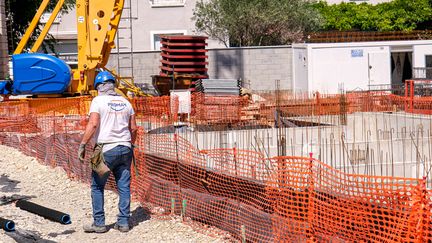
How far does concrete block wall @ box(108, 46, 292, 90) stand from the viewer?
31344 mm

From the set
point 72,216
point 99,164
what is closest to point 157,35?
point 72,216

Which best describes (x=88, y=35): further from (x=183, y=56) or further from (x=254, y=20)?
(x=254, y=20)

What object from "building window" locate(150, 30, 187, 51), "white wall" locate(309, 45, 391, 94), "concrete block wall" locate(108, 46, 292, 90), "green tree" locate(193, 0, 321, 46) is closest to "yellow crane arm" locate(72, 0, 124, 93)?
"concrete block wall" locate(108, 46, 292, 90)

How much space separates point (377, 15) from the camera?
3975 cm

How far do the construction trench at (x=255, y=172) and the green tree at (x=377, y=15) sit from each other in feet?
56.3

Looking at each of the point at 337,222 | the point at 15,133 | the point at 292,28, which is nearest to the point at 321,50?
the point at 292,28

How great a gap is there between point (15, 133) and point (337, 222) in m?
11.9

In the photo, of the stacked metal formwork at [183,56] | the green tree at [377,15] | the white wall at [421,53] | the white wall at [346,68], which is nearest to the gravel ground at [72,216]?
the stacked metal formwork at [183,56]

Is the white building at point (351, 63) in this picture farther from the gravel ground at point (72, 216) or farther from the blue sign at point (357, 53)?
the gravel ground at point (72, 216)

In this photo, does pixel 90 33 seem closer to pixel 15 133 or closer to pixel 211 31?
pixel 15 133

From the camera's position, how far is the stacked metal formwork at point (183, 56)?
88.7ft

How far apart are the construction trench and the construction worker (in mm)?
852

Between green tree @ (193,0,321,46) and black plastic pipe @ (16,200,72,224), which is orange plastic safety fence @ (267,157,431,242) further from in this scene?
green tree @ (193,0,321,46)

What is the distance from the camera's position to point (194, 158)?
1095cm
